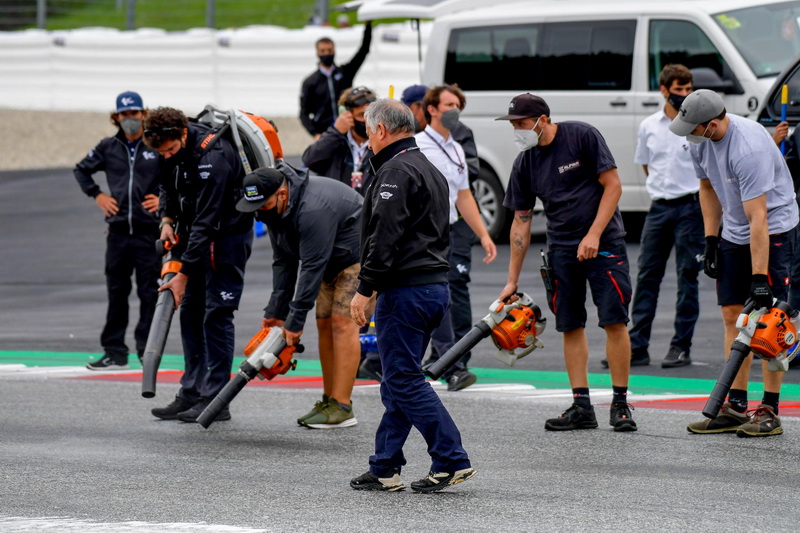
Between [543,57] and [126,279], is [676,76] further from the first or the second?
[543,57]

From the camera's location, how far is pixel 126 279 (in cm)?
1148

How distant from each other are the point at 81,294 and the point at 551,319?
A: 203 inches

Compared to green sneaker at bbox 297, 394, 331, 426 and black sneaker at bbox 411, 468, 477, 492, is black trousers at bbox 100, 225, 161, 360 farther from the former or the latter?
A: black sneaker at bbox 411, 468, 477, 492

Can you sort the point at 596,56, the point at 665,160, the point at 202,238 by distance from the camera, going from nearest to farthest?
the point at 202,238
the point at 665,160
the point at 596,56

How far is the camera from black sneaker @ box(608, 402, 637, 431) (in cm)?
826

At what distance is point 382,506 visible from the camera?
6.56m

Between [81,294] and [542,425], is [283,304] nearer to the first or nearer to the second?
[542,425]

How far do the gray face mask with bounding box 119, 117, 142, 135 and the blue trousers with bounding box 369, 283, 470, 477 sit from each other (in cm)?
472

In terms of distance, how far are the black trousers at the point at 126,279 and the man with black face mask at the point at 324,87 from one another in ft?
20.6

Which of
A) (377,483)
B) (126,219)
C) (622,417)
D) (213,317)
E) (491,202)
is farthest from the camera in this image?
(491,202)

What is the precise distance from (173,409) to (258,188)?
185cm

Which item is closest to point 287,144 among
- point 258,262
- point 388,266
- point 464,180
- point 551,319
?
point 258,262

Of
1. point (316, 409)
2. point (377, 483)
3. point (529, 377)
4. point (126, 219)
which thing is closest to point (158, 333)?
point (316, 409)

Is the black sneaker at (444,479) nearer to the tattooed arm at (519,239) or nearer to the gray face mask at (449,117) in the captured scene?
the tattooed arm at (519,239)
